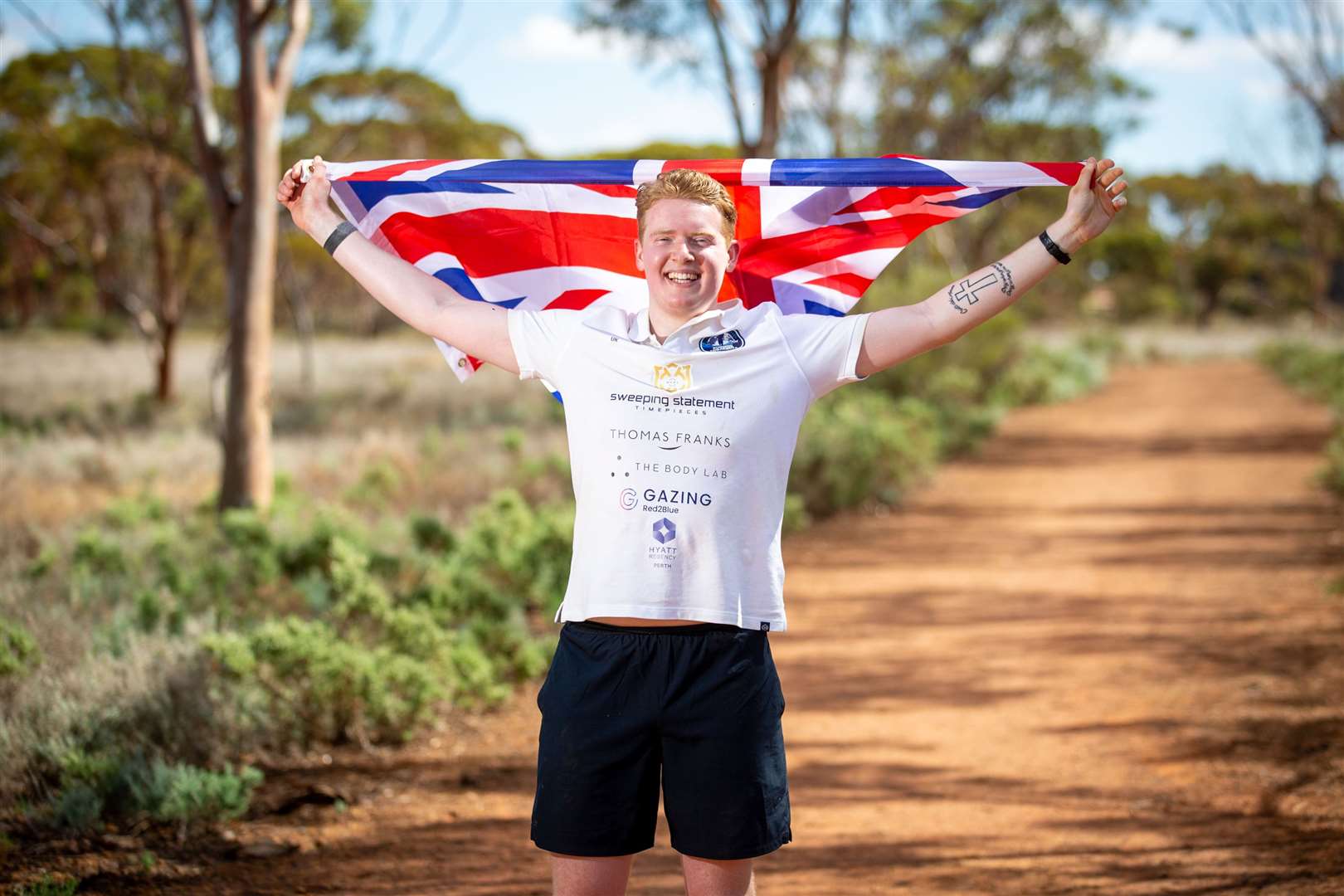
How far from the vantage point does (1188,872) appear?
4141 millimetres

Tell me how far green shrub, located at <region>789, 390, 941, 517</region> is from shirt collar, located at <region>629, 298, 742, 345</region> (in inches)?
336

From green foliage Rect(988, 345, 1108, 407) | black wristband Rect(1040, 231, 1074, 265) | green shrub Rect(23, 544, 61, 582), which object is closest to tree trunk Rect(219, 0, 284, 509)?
green shrub Rect(23, 544, 61, 582)

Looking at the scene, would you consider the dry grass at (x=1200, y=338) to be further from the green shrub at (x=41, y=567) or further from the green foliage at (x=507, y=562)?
the green shrub at (x=41, y=567)

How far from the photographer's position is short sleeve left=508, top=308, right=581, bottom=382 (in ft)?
9.27

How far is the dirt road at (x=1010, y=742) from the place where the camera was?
13.9ft

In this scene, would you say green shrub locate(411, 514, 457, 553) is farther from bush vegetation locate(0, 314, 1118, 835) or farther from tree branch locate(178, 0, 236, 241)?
tree branch locate(178, 0, 236, 241)

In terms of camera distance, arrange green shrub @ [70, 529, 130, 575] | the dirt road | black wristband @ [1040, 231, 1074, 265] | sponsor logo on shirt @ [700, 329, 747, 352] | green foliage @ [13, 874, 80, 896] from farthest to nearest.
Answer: green shrub @ [70, 529, 130, 575]
the dirt road
green foliage @ [13, 874, 80, 896]
black wristband @ [1040, 231, 1074, 265]
sponsor logo on shirt @ [700, 329, 747, 352]

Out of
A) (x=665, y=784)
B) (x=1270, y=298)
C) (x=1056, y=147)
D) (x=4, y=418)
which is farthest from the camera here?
(x=1270, y=298)

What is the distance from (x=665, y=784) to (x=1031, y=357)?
2524 cm

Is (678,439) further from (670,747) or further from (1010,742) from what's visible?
(1010,742)

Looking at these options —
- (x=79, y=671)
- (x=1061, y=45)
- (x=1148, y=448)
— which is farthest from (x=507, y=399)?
(x=79, y=671)

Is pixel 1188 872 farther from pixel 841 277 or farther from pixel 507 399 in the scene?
pixel 507 399

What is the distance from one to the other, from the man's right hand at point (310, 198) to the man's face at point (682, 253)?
0.89 m

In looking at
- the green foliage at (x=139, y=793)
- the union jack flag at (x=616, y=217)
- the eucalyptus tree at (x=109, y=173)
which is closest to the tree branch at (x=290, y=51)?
the eucalyptus tree at (x=109, y=173)
